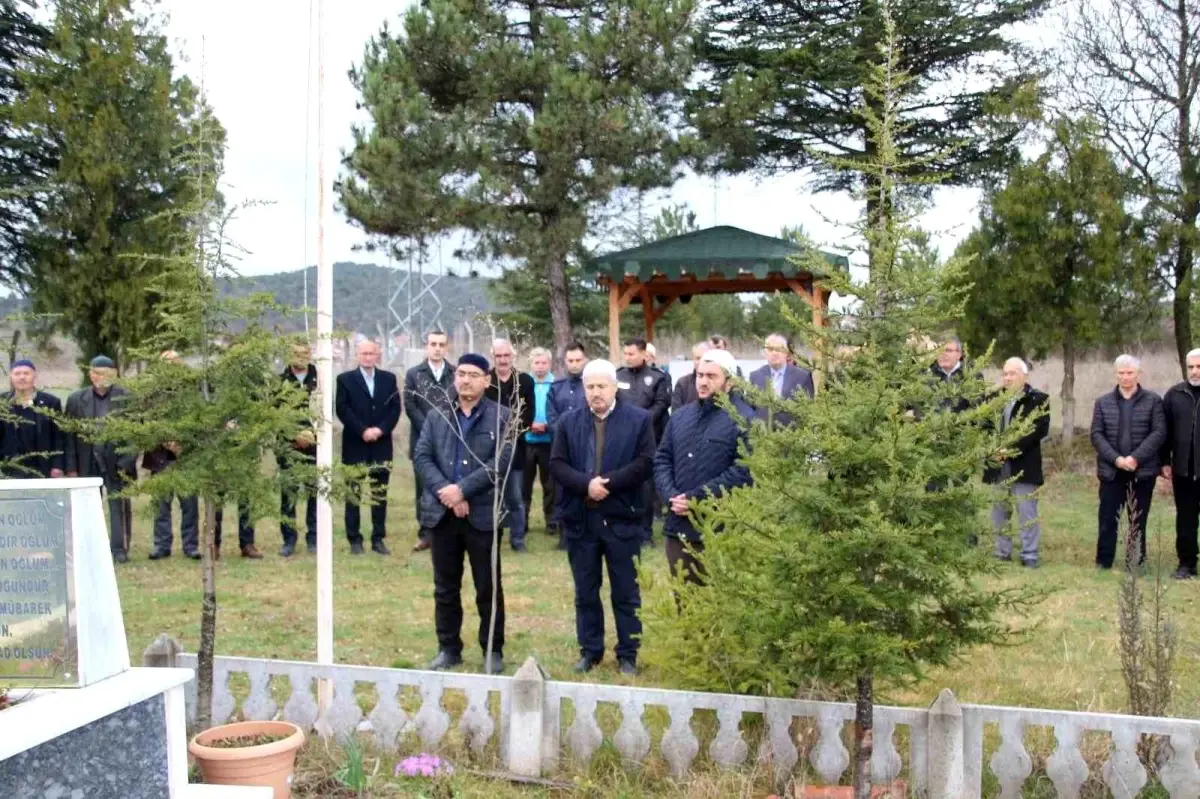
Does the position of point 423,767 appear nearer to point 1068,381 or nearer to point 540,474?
point 540,474

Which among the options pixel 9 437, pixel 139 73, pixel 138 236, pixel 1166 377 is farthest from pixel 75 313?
pixel 1166 377

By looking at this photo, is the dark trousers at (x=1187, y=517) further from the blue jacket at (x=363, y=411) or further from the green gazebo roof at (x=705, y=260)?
the blue jacket at (x=363, y=411)

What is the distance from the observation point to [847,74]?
18.2 m

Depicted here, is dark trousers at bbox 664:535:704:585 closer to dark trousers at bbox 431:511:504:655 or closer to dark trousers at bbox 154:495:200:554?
dark trousers at bbox 431:511:504:655

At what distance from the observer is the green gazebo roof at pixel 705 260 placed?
14.1 meters

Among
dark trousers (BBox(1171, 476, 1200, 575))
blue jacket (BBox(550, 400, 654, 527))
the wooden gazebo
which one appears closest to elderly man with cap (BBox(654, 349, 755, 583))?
blue jacket (BBox(550, 400, 654, 527))

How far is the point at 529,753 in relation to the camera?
15.5 ft

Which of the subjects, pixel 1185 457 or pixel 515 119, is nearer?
pixel 1185 457

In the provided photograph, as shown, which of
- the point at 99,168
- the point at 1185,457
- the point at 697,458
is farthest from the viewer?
the point at 99,168

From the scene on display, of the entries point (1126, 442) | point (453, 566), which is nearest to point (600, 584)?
point (453, 566)

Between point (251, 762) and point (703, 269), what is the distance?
34.9ft

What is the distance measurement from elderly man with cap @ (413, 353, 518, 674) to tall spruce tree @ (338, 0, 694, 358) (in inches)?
365

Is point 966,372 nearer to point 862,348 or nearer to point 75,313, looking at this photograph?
point 862,348

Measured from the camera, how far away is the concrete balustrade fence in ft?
14.2
